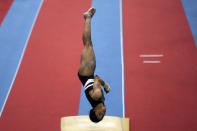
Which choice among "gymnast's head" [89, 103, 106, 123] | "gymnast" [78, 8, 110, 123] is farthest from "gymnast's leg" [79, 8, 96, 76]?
"gymnast's head" [89, 103, 106, 123]

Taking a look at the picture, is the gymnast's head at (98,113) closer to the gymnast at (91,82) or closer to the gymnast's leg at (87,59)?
the gymnast at (91,82)

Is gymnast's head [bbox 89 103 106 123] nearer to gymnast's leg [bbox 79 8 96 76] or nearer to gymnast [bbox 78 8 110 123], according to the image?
gymnast [bbox 78 8 110 123]

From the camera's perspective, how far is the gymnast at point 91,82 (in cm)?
326

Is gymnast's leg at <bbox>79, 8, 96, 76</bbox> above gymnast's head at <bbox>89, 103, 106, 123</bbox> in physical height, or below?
above

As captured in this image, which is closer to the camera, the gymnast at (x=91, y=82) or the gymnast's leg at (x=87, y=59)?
the gymnast at (x=91, y=82)

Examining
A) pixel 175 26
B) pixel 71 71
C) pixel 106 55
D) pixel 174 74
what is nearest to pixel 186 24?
pixel 175 26

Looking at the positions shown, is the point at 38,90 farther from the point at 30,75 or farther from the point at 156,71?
the point at 156,71

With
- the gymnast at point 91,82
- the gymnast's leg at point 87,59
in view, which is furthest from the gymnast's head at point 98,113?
the gymnast's leg at point 87,59

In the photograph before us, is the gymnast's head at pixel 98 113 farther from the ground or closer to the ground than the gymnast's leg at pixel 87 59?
closer to the ground

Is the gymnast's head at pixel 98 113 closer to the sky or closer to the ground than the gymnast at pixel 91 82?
closer to the ground

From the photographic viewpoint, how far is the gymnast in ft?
10.7

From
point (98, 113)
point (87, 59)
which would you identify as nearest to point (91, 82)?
point (87, 59)

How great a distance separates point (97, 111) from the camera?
10.6 ft

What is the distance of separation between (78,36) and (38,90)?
1.75 m
